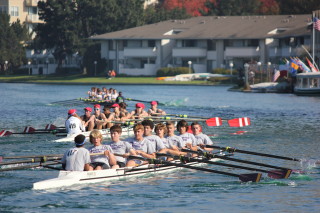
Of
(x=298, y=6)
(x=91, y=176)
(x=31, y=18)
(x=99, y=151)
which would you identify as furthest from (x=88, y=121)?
(x=31, y=18)

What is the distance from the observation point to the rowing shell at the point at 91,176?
21.5m

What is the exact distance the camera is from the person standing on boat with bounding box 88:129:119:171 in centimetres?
2241

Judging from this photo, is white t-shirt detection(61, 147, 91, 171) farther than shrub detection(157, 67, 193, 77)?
No

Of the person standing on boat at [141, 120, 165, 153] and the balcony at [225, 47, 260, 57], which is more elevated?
the balcony at [225, 47, 260, 57]

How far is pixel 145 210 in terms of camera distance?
789 inches

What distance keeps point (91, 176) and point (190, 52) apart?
3593 inches

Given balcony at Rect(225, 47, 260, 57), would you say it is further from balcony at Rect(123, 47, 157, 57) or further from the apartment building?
balcony at Rect(123, 47, 157, 57)

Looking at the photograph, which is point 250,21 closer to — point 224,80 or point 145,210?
point 224,80

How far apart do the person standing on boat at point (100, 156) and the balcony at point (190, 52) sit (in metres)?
89.8

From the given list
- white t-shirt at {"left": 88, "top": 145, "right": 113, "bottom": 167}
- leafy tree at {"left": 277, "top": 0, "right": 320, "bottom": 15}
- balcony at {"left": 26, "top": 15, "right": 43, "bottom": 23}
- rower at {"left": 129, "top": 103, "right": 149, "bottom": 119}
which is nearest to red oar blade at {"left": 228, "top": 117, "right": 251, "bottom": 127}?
rower at {"left": 129, "top": 103, "right": 149, "bottom": 119}

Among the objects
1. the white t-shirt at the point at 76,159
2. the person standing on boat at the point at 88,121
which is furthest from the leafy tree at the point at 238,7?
the white t-shirt at the point at 76,159

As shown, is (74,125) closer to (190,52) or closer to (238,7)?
(190,52)

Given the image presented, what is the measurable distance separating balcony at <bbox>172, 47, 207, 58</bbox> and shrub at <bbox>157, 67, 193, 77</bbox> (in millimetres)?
4645

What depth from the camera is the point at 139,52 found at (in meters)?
117
